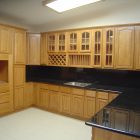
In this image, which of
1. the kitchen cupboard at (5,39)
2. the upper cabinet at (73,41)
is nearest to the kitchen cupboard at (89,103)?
the upper cabinet at (73,41)

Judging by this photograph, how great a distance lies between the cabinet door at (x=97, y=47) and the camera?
358 cm

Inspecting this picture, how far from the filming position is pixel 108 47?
138 inches

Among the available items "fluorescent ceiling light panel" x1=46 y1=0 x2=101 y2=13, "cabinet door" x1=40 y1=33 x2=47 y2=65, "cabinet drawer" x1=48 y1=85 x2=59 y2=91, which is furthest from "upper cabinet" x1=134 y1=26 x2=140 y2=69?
"cabinet door" x1=40 y1=33 x2=47 y2=65

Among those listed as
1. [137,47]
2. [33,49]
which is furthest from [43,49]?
[137,47]

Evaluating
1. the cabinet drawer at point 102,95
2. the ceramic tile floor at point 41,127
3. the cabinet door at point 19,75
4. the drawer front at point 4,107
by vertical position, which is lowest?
the ceramic tile floor at point 41,127

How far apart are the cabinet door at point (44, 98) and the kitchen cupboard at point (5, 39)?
1.38 metres

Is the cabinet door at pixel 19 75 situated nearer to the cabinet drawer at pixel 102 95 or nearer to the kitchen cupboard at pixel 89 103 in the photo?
the kitchen cupboard at pixel 89 103

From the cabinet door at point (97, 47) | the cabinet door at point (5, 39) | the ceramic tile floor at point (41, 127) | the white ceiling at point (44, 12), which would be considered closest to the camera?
the ceramic tile floor at point (41, 127)

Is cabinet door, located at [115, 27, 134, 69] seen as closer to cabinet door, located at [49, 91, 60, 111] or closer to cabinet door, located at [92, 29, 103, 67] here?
cabinet door, located at [92, 29, 103, 67]

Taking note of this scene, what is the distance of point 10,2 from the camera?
3.21m

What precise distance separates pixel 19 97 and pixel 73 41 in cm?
207

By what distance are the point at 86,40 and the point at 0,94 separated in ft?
7.97

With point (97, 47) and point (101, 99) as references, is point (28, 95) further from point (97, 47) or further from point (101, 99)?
point (97, 47)

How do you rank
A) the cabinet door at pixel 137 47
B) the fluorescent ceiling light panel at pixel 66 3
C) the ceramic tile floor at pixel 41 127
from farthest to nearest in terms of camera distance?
the cabinet door at pixel 137 47 < the ceramic tile floor at pixel 41 127 < the fluorescent ceiling light panel at pixel 66 3
